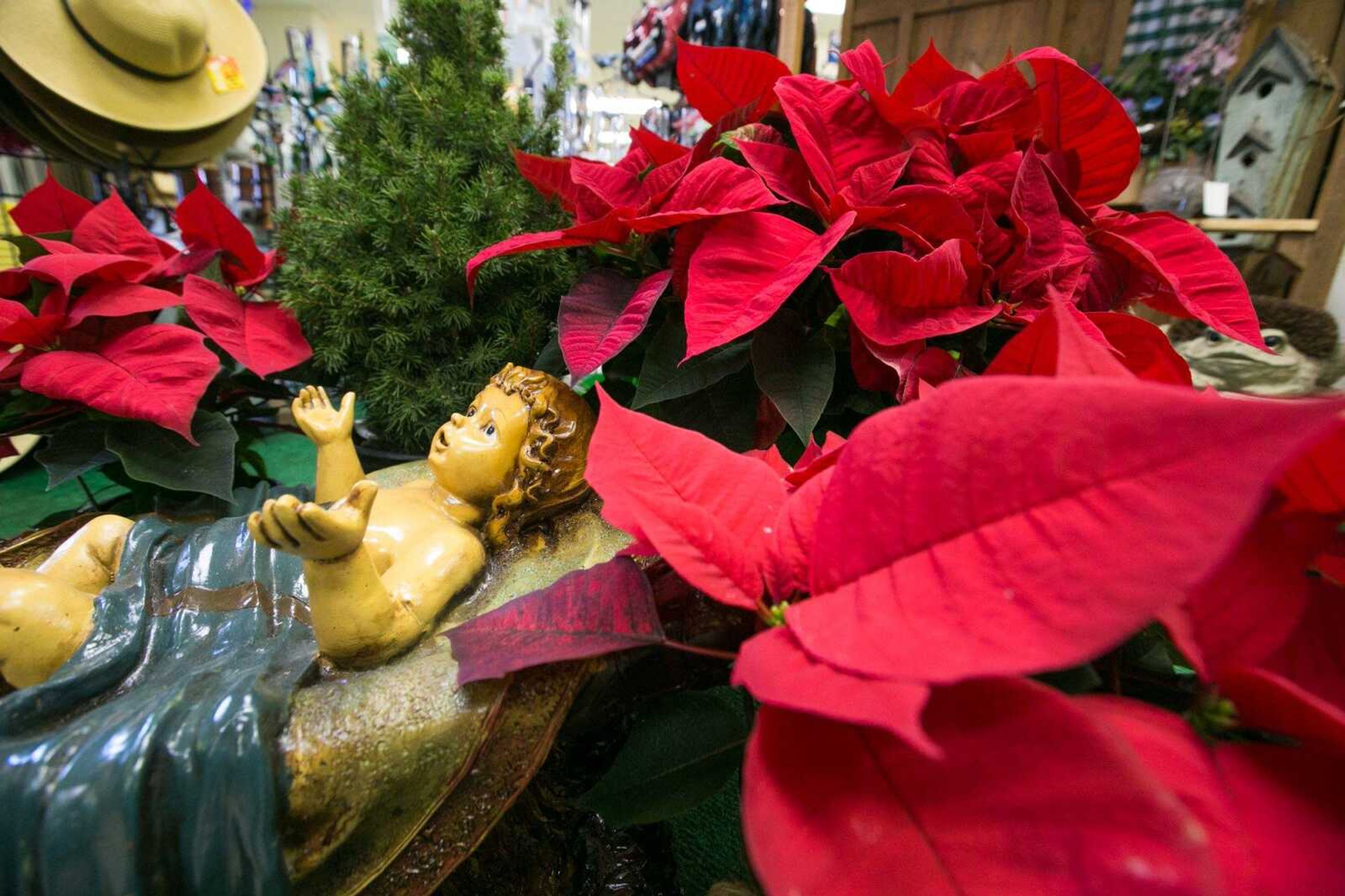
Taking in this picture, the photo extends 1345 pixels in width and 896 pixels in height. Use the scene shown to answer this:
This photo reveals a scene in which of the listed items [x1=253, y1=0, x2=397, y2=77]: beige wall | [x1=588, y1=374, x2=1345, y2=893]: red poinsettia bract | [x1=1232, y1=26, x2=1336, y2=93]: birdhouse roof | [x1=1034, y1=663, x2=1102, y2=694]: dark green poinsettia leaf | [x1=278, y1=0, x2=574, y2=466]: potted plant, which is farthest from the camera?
[x1=253, y1=0, x2=397, y2=77]: beige wall

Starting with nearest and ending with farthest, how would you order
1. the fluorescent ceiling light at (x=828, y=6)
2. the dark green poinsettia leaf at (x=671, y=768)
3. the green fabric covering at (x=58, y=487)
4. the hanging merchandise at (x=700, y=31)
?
1. the dark green poinsettia leaf at (x=671, y=768)
2. the green fabric covering at (x=58, y=487)
3. the hanging merchandise at (x=700, y=31)
4. the fluorescent ceiling light at (x=828, y=6)

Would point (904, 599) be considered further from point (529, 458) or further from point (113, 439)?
point (113, 439)

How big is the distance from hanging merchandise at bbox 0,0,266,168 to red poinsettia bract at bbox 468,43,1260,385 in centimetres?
106

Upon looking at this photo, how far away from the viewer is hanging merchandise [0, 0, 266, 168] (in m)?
1.09

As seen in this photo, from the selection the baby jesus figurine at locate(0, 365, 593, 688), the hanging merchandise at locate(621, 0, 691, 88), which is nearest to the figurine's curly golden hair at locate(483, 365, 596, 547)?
the baby jesus figurine at locate(0, 365, 593, 688)

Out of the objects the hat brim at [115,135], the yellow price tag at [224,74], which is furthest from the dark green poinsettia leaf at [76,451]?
the yellow price tag at [224,74]

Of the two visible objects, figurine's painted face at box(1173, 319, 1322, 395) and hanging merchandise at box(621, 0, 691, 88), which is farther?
hanging merchandise at box(621, 0, 691, 88)

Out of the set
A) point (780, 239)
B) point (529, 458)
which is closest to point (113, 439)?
point (529, 458)

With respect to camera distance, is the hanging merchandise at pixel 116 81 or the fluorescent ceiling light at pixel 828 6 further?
the fluorescent ceiling light at pixel 828 6

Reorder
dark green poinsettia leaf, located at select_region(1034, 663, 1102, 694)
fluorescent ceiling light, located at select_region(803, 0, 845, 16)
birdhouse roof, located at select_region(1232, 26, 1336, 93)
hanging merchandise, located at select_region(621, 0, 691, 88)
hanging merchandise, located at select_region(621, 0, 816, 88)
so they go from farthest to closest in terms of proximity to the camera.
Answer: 1. fluorescent ceiling light, located at select_region(803, 0, 845, 16)
2. hanging merchandise, located at select_region(621, 0, 691, 88)
3. hanging merchandise, located at select_region(621, 0, 816, 88)
4. birdhouse roof, located at select_region(1232, 26, 1336, 93)
5. dark green poinsettia leaf, located at select_region(1034, 663, 1102, 694)

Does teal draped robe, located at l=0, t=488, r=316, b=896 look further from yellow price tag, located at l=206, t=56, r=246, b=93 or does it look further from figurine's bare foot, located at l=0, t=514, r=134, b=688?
yellow price tag, located at l=206, t=56, r=246, b=93

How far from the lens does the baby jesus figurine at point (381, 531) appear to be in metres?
0.47

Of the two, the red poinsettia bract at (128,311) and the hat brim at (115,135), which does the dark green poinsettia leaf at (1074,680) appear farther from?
the hat brim at (115,135)

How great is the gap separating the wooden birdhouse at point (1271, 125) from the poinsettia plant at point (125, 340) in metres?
2.14
